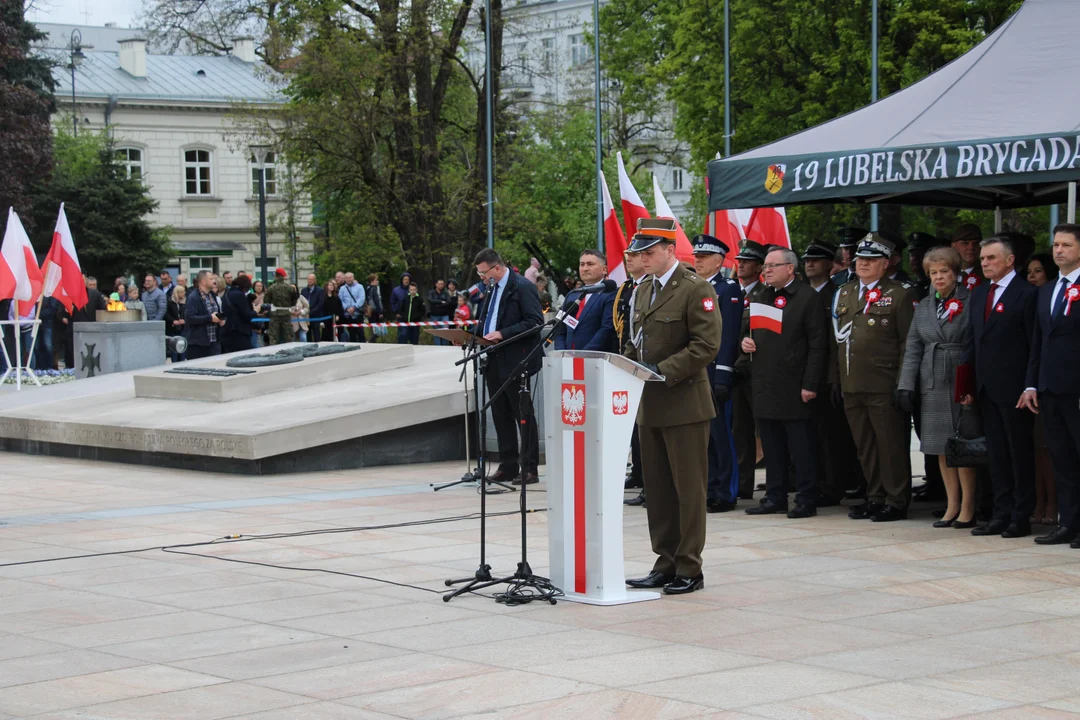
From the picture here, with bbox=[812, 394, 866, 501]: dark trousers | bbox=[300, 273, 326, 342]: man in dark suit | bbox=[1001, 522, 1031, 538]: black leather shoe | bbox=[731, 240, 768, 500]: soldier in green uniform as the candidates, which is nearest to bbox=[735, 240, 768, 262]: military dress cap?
bbox=[731, 240, 768, 500]: soldier in green uniform

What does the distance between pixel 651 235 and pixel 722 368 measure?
3331mm

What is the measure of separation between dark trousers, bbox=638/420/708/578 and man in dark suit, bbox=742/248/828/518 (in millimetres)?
2957

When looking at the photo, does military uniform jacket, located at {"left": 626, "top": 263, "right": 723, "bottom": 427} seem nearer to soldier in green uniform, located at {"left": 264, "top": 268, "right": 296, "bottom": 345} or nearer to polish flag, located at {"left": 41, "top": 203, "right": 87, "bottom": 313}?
polish flag, located at {"left": 41, "top": 203, "right": 87, "bottom": 313}

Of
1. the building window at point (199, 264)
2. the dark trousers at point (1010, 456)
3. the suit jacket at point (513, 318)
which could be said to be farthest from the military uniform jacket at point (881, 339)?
the building window at point (199, 264)

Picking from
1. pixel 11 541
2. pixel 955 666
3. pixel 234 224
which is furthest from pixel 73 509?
pixel 234 224

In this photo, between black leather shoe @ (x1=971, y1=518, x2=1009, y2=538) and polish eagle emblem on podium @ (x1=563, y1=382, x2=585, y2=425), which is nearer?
polish eagle emblem on podium @ (x1=563, y1=382, x2=585, y2=425)

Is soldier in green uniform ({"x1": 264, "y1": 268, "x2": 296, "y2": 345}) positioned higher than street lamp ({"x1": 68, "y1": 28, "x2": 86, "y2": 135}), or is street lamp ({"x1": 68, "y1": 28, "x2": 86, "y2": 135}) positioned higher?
street lamp ({"x1": 68, "y1": 28, "x2": 86, "y2": 135})

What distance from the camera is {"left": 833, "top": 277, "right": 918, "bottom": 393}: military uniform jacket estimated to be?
10.3 m

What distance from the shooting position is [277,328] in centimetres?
2592

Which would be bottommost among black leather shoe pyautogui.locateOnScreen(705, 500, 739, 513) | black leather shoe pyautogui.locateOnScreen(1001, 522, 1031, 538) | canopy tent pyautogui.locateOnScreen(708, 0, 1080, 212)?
black leather shoe pyautogui.locateOnScreen(705, 500, 739, 513)

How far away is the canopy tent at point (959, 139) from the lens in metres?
9.27

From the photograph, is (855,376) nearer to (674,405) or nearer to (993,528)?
(993,528)

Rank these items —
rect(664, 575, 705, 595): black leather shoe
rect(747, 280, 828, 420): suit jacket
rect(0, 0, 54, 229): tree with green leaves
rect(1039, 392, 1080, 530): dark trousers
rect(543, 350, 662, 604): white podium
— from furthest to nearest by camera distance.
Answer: rect(0, 0, 54, 229): tree with green leaves, rect(747, 280, 828, 420): suit jacket, rect(1039, 392, 1080, 530): dark trousers, rect(664, 575, 705, 595): black leather shoe, rect(543, 350, 662, 604): white podium

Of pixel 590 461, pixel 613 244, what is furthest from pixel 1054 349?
pixel 613 244
